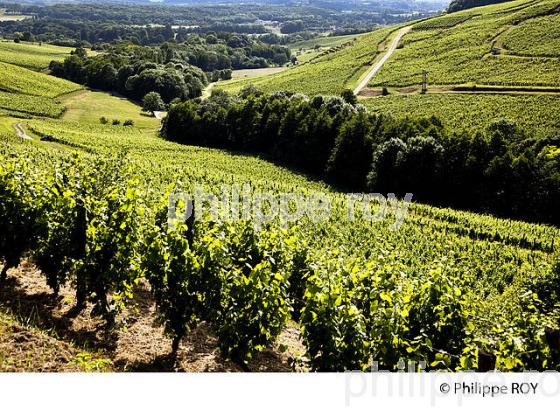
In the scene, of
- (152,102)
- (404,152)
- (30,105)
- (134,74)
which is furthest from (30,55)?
(404,152)

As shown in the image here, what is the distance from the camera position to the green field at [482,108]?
6406cm

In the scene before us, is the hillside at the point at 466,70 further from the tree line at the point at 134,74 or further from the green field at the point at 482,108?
the tree line at the point at 134,74

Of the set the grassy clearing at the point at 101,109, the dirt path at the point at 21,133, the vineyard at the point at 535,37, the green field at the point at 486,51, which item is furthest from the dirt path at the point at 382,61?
the dirt path at the point at 21,133

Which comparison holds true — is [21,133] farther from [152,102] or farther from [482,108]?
[482,108]

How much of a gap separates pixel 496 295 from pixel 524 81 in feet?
215

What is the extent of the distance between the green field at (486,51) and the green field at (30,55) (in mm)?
103892

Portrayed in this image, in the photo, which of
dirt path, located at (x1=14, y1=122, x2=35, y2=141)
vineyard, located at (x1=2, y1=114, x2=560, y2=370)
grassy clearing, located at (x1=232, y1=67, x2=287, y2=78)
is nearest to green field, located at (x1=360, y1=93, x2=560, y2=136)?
vineyard, located at (x1=2, y1=114, x2=560, y2=370)

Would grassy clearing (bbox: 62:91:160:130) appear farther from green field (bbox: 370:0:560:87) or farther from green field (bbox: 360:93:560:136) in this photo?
green field (bbox: 360:93:560:136)

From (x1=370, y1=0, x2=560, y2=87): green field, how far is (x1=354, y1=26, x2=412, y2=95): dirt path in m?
1.85

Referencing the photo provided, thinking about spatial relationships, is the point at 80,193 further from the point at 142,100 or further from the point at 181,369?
the point at 142,100

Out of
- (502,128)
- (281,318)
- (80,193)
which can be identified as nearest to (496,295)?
(281,318)

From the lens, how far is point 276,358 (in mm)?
14094

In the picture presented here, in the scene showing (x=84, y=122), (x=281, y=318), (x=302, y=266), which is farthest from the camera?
(x=84, y=122)

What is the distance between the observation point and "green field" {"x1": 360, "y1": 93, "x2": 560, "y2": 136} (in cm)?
6406
